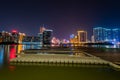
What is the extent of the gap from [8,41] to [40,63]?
14875 centimetres

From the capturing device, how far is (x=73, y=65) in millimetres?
25750

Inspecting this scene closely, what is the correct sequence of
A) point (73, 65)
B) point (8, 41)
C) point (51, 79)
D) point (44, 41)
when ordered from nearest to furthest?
point (51, 79) < point (73, 65) < point (8, 41) < point (44, 41)

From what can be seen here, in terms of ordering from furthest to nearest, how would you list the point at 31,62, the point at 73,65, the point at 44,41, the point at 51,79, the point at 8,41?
the point at 44,41 < the point at 8,41 < the point at 31,62 < the point at 73,65 < the point at 51,79

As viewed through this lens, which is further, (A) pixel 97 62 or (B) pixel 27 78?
(A) pixel 97 62

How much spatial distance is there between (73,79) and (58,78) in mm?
1282

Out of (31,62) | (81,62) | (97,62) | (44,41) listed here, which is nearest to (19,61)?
(31,62)

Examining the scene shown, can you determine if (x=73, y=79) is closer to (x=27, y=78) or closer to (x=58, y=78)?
(x=58, y=78)

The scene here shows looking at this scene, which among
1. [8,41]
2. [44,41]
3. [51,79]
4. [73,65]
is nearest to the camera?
[51,79]

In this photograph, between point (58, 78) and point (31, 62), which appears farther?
point (31, 62)

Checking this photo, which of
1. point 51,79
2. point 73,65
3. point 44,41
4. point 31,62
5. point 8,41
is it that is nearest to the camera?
point 51,79

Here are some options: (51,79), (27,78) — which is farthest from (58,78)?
(27,78)

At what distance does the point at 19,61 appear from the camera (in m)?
28.0

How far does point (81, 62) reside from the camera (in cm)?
2669

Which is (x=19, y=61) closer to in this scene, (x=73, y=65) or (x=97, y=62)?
(x=73, y=65)
